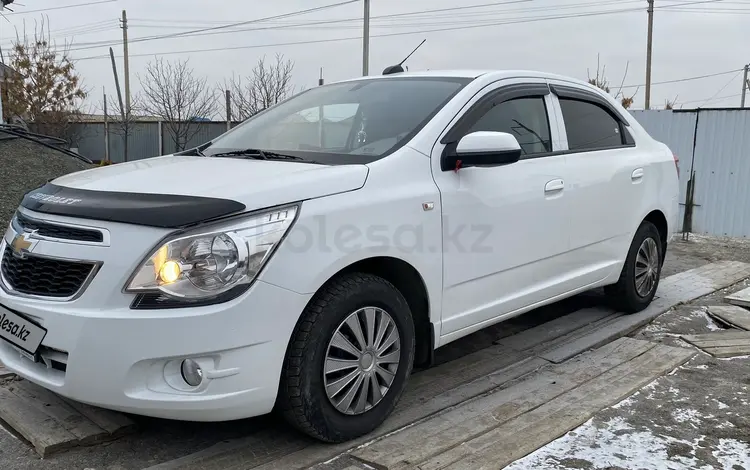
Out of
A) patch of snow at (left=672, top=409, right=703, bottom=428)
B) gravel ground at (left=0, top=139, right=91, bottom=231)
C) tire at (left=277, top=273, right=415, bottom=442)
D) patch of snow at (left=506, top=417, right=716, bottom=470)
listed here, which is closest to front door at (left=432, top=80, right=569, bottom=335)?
tire at (left=277, top=273, right=415, bottom=442)

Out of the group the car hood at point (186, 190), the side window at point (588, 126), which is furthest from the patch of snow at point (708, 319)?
the car hood at point (186, 190)

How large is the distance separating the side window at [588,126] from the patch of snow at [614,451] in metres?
1.87

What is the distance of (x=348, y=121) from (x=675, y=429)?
7.60ft

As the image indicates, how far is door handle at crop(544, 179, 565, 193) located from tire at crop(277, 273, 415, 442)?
130 cm

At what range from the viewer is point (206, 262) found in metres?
2.45

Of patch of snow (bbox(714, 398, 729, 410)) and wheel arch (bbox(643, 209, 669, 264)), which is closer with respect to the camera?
patch of snow (bbox(714, 398, 729, 410))

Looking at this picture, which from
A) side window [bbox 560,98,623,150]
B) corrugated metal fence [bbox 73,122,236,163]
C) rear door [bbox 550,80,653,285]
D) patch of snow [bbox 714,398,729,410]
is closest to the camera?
patch of snow [bbox 714,398,729,410]

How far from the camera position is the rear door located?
13.7 ft

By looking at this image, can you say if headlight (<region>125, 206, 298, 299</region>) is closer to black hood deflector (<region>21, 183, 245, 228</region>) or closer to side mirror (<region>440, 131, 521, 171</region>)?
black hood deflector (<region>21, 183, 245, 228</region>)

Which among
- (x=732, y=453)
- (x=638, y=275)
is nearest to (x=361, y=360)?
(x=732, y=453)

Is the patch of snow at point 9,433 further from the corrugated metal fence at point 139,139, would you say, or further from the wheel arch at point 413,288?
the corrugated metal fence at point 139,139

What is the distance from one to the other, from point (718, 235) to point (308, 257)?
8.97 m

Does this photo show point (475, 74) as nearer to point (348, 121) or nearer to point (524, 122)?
point (524, 122)

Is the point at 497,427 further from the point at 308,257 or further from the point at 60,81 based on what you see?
the point at 60,81
